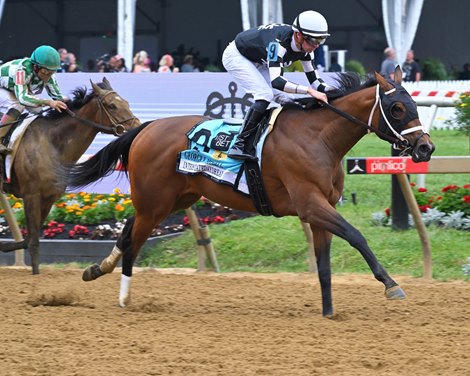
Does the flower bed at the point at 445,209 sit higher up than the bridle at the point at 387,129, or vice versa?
the bridle at the point at 387,129

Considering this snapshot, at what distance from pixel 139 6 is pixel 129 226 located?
23.6 m

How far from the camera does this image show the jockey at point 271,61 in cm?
693

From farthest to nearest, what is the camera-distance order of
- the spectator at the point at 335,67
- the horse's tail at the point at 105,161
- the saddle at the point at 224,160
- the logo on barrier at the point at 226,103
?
the spectator at the point at 335,67 < the logo on barrier at the point at 226,103 < the horse's tail at the point at 105,161 < the saddle at the point at 224,160

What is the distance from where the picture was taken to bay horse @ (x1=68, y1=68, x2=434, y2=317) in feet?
22.0

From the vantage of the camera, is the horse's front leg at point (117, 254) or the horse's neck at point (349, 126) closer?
the horse's neck at point (349, 126)

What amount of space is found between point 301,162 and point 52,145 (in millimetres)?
3566

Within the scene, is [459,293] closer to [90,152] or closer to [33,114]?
[33,114]

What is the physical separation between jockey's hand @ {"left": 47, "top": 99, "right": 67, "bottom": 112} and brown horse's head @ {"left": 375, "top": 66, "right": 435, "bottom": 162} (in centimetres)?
388

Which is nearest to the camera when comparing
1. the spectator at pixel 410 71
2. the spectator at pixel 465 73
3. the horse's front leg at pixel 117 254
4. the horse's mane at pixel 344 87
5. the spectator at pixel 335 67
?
the horse's mane at pixel 344 87

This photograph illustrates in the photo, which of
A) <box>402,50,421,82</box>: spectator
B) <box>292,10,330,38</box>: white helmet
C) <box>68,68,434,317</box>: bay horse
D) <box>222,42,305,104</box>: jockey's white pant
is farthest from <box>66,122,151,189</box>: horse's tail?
<box>402,50,421,82</box>: spectator

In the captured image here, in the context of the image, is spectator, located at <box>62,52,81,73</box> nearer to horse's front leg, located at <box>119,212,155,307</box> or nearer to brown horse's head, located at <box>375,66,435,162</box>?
horse's front leg, located at <box>119,212,155,307</box>

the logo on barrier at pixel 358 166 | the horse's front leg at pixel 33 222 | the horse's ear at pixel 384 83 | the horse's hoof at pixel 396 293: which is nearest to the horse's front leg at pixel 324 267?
the horse's hoof at pixel 396 293

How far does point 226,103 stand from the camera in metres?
11.8

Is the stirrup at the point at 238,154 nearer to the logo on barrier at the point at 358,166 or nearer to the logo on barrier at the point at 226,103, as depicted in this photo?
the logo on barrier at the point at 358,166
